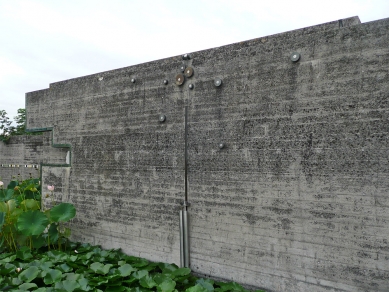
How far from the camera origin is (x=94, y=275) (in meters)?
3.25

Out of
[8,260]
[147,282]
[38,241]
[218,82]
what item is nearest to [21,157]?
[38,241]

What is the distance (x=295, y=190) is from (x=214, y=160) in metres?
0.82

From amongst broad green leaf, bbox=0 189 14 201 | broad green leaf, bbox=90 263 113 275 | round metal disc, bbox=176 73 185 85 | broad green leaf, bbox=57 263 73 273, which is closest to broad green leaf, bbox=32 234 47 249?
broad green leaf, bbox=57 263 73 273

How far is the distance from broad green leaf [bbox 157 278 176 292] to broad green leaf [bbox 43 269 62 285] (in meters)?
0.99

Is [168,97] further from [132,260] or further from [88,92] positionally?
[132,260]

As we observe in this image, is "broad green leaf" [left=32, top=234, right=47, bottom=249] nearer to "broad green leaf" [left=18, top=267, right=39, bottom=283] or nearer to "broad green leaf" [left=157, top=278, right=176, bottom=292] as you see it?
"broad green leaf" [left=18, top=267, right=39, bottom=283]

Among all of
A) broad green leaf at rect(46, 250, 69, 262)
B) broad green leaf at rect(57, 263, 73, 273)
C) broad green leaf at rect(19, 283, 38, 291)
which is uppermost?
broad green leaf at rect(46, 250, 69, 262)

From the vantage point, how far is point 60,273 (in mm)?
3115

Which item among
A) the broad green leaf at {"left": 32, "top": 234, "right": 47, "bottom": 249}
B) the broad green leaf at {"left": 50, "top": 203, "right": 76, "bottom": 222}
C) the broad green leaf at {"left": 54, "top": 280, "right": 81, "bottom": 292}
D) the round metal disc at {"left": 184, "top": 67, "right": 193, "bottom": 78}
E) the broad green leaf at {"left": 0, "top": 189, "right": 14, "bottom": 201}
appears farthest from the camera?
the broad green leaf at {"left": 0, "top": 189, "right": 14, "bottom": 201}

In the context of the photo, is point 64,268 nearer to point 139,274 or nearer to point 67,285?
point 67,285

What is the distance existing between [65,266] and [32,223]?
2.55ft

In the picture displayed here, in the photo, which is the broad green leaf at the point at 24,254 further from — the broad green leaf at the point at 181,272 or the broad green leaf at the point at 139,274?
the broad green leaf at the point at 181,272

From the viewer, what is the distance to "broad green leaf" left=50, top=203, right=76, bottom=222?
12.8 ft

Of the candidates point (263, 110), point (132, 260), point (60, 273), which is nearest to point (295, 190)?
point (263, 110)
